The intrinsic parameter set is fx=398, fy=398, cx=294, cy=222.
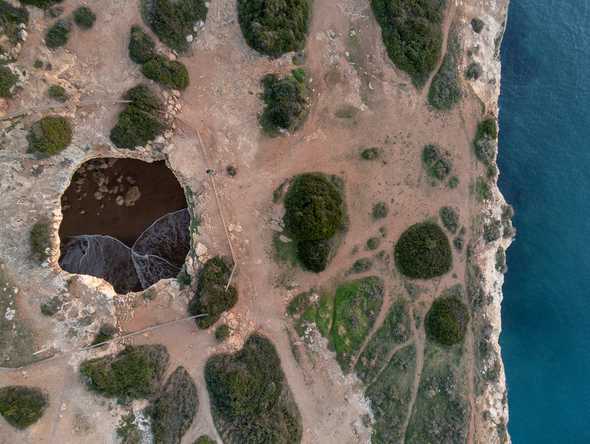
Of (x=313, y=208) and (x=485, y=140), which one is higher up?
(x=485, y=140)

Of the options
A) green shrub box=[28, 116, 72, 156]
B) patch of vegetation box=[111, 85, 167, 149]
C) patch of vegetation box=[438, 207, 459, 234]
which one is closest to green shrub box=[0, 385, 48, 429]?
green shrub box=[28, 116, 72, 156]

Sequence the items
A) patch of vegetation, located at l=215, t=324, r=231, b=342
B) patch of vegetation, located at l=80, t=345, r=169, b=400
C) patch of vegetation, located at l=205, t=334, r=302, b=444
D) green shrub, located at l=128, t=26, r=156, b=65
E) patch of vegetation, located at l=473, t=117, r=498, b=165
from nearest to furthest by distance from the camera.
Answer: patch of vegetation, located at l=80, t=345, r=169, b=400
patch of vegetation, located at l=205, t=334, r=302, b=444
green shrub, located at l=128, t=26, r=156, b=65
patch of vegetation, located at l=215, t=324, r=231, b=342
patch of vegetation, located at l=473, t=117, r=498, b=165

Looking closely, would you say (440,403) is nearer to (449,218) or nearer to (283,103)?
(449,218)

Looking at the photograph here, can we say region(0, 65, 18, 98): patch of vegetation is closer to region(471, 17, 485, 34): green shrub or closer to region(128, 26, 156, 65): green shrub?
region(128, 26, 156, 65): green shrub

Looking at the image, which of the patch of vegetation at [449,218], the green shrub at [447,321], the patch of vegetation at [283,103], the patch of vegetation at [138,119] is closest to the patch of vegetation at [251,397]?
the green shrub at [447,321]

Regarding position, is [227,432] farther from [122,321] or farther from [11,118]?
[11,118]

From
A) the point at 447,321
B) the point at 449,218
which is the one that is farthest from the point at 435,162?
the point at 447,321
